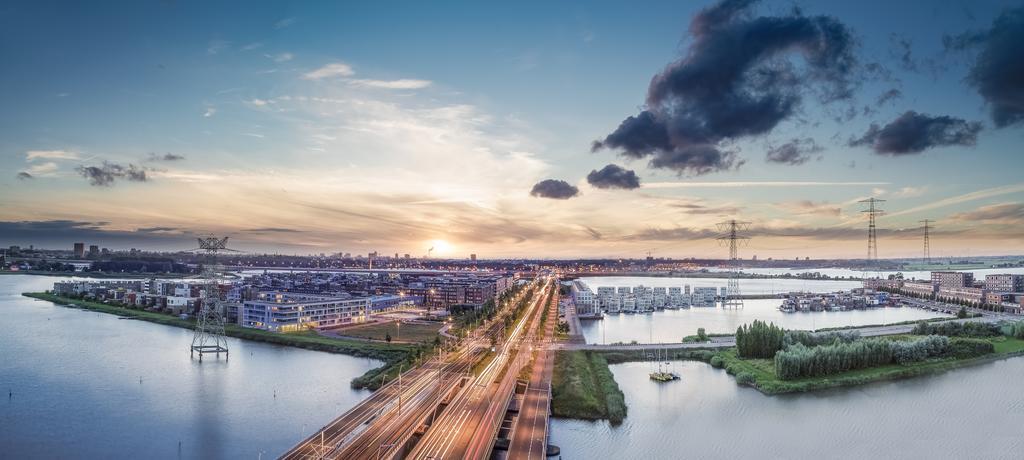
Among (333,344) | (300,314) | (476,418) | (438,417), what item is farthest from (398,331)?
(476,418)

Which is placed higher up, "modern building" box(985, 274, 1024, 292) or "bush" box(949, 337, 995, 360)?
"modern building" box(985, 274, 1024, 292)

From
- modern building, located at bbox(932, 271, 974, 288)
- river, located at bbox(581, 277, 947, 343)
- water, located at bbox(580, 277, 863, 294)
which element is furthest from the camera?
water, located at bbox(580, 277, 863, 294)

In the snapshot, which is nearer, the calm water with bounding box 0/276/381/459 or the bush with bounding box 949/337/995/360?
the calm water with bounding box 0/276/381/459

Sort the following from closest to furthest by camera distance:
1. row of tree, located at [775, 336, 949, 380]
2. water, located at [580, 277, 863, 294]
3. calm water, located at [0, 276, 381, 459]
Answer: calm water, located at [0, 276, 381, 459] → row of tree, located at [775, 336, 949, 380] → water, located at [580, 277, 863, 294]

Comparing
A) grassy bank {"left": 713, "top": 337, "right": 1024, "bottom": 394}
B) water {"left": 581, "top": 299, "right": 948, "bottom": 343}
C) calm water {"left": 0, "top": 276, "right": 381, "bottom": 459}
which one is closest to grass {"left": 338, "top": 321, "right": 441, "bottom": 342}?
calm water {"left": 0, "top": 276, "right": 381, "bottom": 459}

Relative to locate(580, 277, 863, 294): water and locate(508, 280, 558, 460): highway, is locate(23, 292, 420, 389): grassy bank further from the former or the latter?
locate(580, 277, 863, 294): water

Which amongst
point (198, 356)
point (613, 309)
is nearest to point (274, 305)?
point (198, 356)
